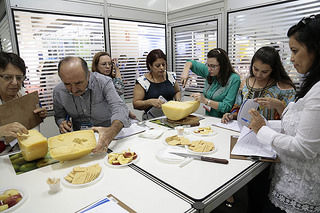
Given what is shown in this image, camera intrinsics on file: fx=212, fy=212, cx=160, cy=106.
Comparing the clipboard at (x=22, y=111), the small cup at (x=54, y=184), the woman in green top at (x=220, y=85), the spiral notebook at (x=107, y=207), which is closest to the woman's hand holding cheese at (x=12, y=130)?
the clipboard at (x=22, y=111)

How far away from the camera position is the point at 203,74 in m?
2.84

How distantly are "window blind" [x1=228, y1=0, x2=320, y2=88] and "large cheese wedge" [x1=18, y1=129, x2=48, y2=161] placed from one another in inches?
113

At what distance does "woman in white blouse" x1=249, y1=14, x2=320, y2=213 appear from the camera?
Answer: 1.03 m

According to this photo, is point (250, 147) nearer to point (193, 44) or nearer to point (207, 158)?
point (207, 158)

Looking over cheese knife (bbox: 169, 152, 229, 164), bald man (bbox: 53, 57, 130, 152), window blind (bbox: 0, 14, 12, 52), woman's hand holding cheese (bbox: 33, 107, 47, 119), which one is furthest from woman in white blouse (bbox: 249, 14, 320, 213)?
window blind (bbox: 0, 14, 12, 52)

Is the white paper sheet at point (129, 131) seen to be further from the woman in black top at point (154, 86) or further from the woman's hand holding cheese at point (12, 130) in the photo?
the woman's hand holding cheese at point (12, 130)

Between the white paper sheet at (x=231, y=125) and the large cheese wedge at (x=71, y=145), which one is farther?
the white paper sheet at (x=231, y=125)

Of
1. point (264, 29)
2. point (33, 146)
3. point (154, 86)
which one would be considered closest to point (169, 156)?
point (33, 146)

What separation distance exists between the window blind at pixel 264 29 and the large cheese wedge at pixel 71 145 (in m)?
2.64

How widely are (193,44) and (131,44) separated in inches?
44.4

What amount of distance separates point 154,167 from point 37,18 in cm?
274

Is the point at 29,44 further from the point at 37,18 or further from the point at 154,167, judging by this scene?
the point at 154,167

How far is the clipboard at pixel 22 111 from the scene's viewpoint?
58.2 inches

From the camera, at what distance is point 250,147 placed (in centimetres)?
141
